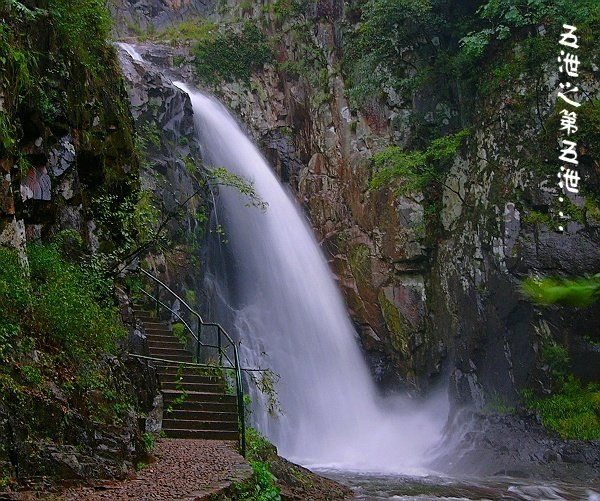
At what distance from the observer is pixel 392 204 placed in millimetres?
16016

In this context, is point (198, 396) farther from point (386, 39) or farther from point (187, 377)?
point (386, 39)

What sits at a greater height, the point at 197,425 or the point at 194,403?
the point at 194,403

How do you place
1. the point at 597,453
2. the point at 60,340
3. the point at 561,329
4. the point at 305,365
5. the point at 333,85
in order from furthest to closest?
the point at 333,85
the point at 305,365
the point at 561,329
the point at 597,453
the point at 60,340

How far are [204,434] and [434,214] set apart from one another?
32.7 feet

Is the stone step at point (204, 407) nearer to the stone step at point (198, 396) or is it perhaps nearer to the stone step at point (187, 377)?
the stone step at point (198, 396)

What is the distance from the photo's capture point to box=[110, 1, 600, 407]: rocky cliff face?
41.4 feet

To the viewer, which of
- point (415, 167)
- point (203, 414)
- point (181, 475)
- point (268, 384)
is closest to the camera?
point (181, 475)

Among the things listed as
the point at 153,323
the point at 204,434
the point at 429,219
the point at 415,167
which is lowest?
the point at 204,434

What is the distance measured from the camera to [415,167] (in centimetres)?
1545

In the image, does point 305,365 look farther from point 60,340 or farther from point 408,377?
point 60,340

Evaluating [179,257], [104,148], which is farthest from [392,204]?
[104,148]

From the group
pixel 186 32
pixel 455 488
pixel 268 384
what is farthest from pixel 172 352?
pixel 186 32

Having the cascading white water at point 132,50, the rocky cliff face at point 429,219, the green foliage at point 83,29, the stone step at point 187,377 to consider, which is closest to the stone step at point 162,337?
the stone step at point 187,377

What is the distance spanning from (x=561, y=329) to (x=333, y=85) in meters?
10.7
